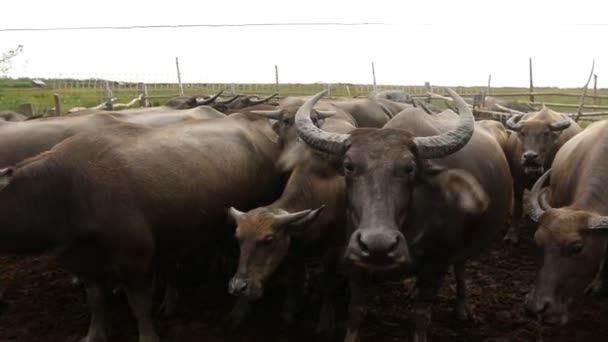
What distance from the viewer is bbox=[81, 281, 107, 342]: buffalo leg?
5.18m

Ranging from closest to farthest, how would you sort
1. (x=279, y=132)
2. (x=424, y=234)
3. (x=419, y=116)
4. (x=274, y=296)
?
(x=424, y=234) → (x=419, y=116) → (x=274, y=296) → (x=279, y=132)

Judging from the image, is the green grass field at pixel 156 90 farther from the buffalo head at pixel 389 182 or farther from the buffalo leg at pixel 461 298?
the buffalo head at pixel 389 182

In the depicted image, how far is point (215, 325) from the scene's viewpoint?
5594 mm

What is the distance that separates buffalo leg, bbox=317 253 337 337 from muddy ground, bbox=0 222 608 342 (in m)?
0.11

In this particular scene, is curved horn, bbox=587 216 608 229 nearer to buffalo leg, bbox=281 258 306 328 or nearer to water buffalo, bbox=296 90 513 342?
water buffalo, bbox=296 90 513 342

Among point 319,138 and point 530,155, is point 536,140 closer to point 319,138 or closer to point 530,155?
point 530,155

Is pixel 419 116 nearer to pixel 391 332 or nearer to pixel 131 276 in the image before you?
pixel 391 332

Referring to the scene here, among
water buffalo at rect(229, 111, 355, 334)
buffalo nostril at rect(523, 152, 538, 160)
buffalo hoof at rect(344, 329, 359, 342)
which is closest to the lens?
water buffalo at rect(229, 111, 355, 334)

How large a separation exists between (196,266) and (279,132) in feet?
6.87

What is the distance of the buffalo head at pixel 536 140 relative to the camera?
8.22 metres

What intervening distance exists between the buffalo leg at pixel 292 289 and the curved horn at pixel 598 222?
2744mm

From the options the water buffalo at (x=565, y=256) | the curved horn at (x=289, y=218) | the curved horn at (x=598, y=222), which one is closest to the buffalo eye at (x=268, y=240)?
the curved horn at (x=289, y=218)

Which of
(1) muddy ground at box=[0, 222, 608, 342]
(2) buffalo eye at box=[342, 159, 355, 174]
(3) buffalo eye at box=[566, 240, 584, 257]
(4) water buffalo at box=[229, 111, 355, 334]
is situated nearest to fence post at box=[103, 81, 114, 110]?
(1) muddy ground at box=[0, 222, 608, 342]

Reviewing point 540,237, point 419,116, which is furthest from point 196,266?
point 540,237
